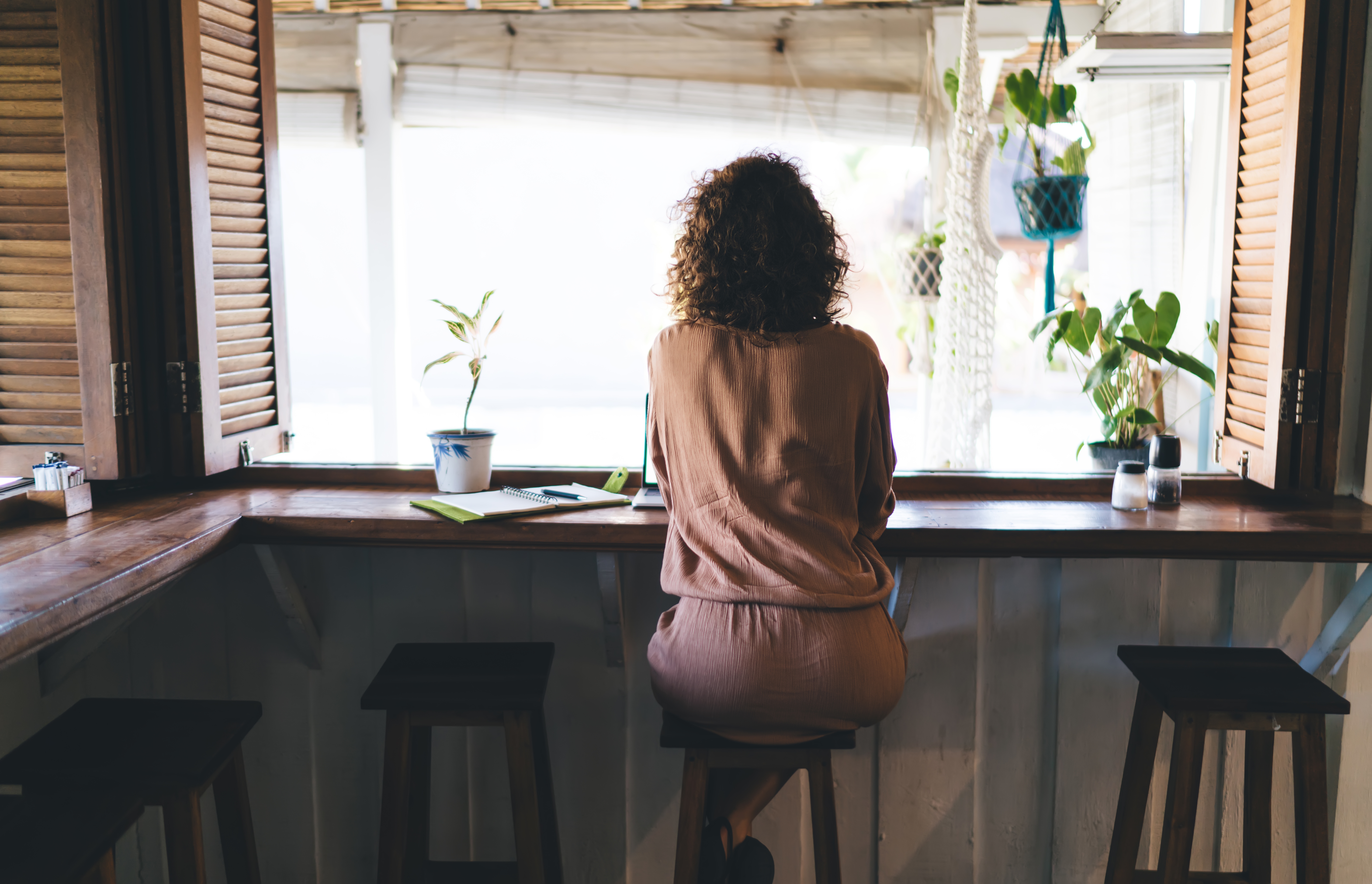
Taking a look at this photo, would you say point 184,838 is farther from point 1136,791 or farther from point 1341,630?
point 1341,630

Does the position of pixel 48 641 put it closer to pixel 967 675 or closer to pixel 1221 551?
pixel 967 675

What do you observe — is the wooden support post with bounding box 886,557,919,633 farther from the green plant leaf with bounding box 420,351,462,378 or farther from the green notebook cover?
the green plant leaf with bounding box 420,351,462,378

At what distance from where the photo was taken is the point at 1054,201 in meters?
2.76

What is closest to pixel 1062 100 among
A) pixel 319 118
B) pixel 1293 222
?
pixel 1293 222

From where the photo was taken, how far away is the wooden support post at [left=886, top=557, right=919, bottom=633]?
1.89 meters

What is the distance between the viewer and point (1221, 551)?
67.5 inches

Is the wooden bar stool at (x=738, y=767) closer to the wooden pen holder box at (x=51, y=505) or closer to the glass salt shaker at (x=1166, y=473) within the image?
the glass salt shaker at (x=1166, y=473)

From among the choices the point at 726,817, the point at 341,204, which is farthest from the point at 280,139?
the point at 341,204

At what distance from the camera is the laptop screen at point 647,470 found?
179cm

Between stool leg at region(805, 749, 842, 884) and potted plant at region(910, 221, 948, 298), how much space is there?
2.53 meters

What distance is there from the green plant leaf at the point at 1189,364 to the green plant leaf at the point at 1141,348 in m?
0.02

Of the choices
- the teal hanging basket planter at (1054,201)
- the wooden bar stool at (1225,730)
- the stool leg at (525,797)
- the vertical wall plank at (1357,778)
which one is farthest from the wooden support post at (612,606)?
the teal hanging basket planter at (1054,201)

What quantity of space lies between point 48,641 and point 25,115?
3.59 ft

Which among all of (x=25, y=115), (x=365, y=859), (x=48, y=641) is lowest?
(x=365, y=859)
